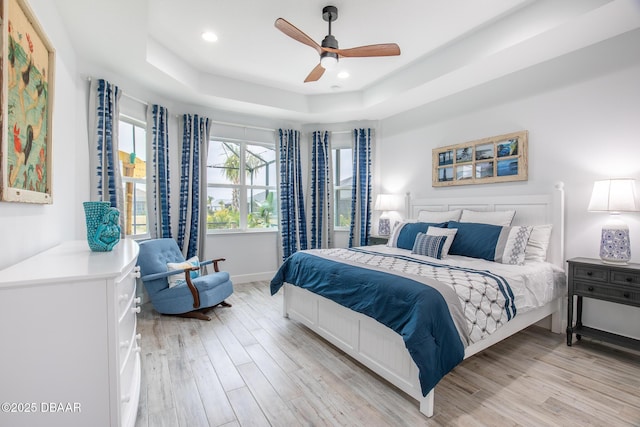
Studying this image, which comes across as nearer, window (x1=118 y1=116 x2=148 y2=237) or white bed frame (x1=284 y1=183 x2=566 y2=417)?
white bed frame (x1=284 y1=183 x2=566 y2=417)

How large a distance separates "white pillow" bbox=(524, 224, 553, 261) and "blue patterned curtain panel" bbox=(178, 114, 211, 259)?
3.91m

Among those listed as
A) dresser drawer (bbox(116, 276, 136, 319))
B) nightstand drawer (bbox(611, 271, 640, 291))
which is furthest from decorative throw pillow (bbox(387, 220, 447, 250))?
dresser drawer (bbox(116, 276, 136, 319))

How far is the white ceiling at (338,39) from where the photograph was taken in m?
2.42

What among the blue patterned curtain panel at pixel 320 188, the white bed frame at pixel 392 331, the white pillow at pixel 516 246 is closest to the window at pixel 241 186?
the blue patterned curtain panel at pixel 320 188

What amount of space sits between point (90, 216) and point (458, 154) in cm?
382

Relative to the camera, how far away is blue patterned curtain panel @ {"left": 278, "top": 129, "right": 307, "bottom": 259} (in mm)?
4945

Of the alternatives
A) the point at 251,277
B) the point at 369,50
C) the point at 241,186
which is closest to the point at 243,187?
the point at 241,186

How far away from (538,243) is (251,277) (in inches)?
149

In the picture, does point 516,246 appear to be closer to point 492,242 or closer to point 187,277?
point 492,242

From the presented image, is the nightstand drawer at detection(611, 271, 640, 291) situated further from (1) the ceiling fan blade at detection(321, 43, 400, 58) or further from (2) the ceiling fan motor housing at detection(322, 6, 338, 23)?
(2) the ceiling fan motor housing at detection(322, 6, 338, 23)

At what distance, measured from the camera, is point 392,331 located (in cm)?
196

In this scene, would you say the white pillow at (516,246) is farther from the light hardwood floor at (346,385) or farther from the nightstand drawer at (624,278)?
the light hardwood floor at (346,385)

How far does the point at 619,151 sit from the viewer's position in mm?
2625

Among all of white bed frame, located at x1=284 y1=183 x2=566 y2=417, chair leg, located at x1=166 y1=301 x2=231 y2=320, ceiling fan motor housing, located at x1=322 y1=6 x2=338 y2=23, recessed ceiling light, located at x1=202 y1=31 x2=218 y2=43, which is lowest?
chair leg, located at x1=166 y1=301 x2=231 y2=320
